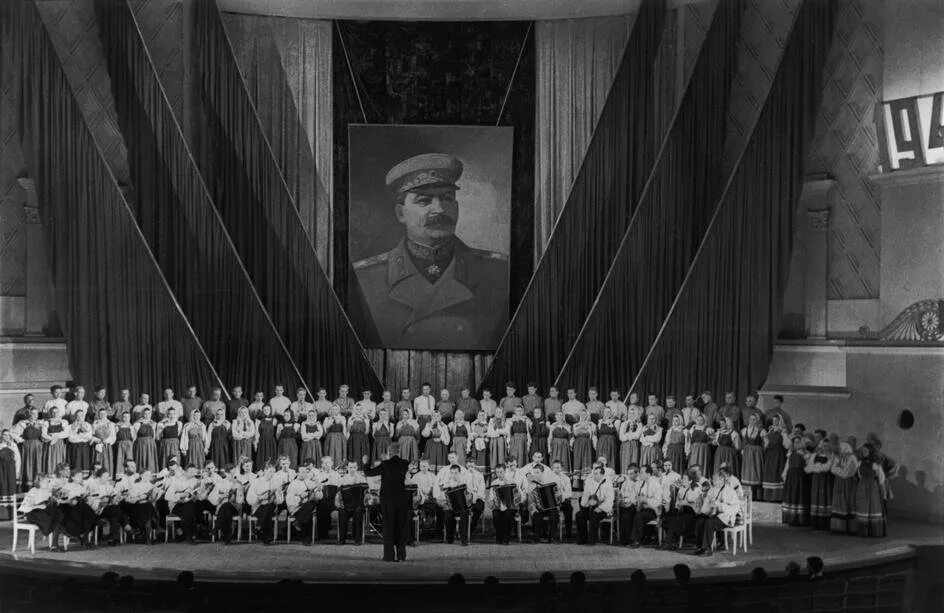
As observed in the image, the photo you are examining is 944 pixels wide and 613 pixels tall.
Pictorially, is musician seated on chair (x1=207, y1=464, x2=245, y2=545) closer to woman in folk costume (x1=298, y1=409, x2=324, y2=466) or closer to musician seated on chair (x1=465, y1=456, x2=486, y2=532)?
woman in folk costume (x1=298, y1=409, x2=324, y2=466)

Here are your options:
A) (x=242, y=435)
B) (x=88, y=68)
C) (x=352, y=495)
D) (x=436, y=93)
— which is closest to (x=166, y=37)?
(x=88, y=68)

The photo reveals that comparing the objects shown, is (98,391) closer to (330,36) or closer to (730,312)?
(330,36)

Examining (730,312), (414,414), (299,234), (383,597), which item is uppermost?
(299,234)

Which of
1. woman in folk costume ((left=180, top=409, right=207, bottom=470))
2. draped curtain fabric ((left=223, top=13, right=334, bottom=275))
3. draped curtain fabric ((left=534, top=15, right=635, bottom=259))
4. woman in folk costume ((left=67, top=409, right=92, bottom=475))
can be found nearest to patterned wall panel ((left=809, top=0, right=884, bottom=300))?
→ draped curtain fabric ((left=534, top=15, right=635, bottom=259))

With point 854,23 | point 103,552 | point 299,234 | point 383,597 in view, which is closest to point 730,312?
point 854,23

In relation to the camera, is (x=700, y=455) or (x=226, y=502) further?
(x=700, y=455)

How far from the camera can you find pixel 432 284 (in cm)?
2208

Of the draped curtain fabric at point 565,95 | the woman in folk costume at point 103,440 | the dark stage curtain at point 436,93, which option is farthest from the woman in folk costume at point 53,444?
the draped curtain fabric at point 565,95

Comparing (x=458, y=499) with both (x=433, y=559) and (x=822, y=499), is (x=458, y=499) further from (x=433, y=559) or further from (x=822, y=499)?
(x=822, y=499)

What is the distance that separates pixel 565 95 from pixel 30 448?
11.4 meters

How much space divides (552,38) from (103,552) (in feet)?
42.3

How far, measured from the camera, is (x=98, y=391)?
59.0ft

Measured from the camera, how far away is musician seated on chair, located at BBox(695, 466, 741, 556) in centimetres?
1359

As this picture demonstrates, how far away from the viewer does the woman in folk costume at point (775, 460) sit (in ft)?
54.1
